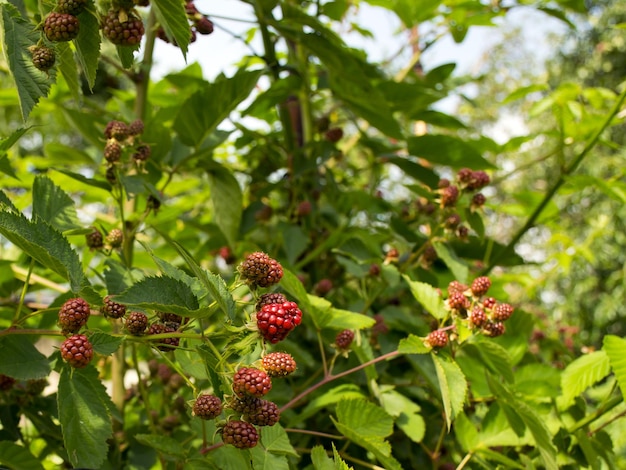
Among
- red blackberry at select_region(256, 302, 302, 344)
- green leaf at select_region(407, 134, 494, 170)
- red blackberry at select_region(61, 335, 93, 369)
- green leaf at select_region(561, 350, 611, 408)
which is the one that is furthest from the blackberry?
green leaf at select_region(407, 134, 494, 170)

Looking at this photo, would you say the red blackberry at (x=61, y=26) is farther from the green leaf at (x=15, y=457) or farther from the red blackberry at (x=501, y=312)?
the red blackberry at (x=501, y=312)

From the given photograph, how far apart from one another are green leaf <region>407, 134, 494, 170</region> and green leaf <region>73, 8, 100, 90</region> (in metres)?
0.59

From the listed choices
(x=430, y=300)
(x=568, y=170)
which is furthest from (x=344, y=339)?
(x=568, y=170)

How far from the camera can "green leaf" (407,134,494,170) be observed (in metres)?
0.97

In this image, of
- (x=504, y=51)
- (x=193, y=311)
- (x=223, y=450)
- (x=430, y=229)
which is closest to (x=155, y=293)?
(x=193, y=311)

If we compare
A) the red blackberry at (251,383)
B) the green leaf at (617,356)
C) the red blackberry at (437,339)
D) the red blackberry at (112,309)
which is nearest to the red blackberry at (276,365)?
the red blackberry at (251,383)

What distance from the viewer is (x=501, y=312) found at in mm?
630

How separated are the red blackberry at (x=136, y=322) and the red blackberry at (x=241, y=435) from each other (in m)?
0.09

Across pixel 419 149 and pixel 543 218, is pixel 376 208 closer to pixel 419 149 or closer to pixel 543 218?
pixel 419 149

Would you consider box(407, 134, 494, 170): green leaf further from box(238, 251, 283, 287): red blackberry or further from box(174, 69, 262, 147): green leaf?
box(238, 251, 283, 287): red blackberry

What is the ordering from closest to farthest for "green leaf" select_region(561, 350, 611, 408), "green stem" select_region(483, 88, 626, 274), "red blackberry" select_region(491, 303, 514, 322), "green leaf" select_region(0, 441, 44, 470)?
"green leaf" select_region(0, 441, 44, 470), "red blackberry" select_region(491, 303, 514, 322), "green leaf" select_region(561, 350, 611, 408), "green stem" select_region(483, 88, 626, 274)

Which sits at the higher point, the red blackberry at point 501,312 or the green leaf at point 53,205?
the green leaf at point 53,205

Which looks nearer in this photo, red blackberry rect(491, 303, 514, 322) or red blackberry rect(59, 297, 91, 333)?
red blackberry rect(59, 297, 91, 333)

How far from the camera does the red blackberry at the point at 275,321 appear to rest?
0.43 metres
